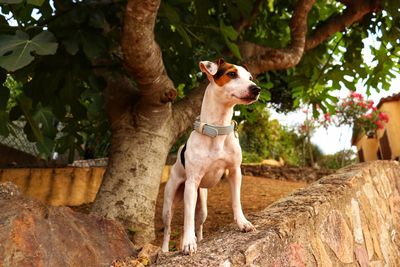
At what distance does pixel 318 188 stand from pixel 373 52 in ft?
10.1

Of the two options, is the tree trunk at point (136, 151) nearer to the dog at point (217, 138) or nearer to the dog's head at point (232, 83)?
the dog at point (217, 138)

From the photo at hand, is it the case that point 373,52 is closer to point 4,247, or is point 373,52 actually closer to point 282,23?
point 282,23

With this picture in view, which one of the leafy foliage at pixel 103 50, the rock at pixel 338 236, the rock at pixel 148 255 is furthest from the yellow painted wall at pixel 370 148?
the rock at pixel 148 255

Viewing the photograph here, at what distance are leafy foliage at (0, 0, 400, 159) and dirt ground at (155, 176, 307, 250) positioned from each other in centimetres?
132

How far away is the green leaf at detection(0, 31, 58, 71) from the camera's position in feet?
7.47

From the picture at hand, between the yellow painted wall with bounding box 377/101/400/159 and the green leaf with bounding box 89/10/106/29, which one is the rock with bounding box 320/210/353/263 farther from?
the yellow painted wall with bounding box 377/101/400/159

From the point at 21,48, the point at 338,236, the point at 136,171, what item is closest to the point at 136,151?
the point at 136,171

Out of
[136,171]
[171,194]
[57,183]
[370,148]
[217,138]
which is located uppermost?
[370,148]

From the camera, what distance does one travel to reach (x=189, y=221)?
2.09m

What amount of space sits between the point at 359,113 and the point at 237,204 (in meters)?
11.9

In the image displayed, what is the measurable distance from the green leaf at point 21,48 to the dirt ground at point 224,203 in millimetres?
1965

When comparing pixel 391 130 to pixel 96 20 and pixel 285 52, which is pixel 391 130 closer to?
pixel 285 52

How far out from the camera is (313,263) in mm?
2346

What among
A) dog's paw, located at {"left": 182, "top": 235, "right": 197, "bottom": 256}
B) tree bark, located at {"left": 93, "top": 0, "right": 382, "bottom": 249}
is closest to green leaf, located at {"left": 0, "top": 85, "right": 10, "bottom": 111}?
tree bark, located at {"left": 93, "top": 0, "right": 382, "bottom": 249}
